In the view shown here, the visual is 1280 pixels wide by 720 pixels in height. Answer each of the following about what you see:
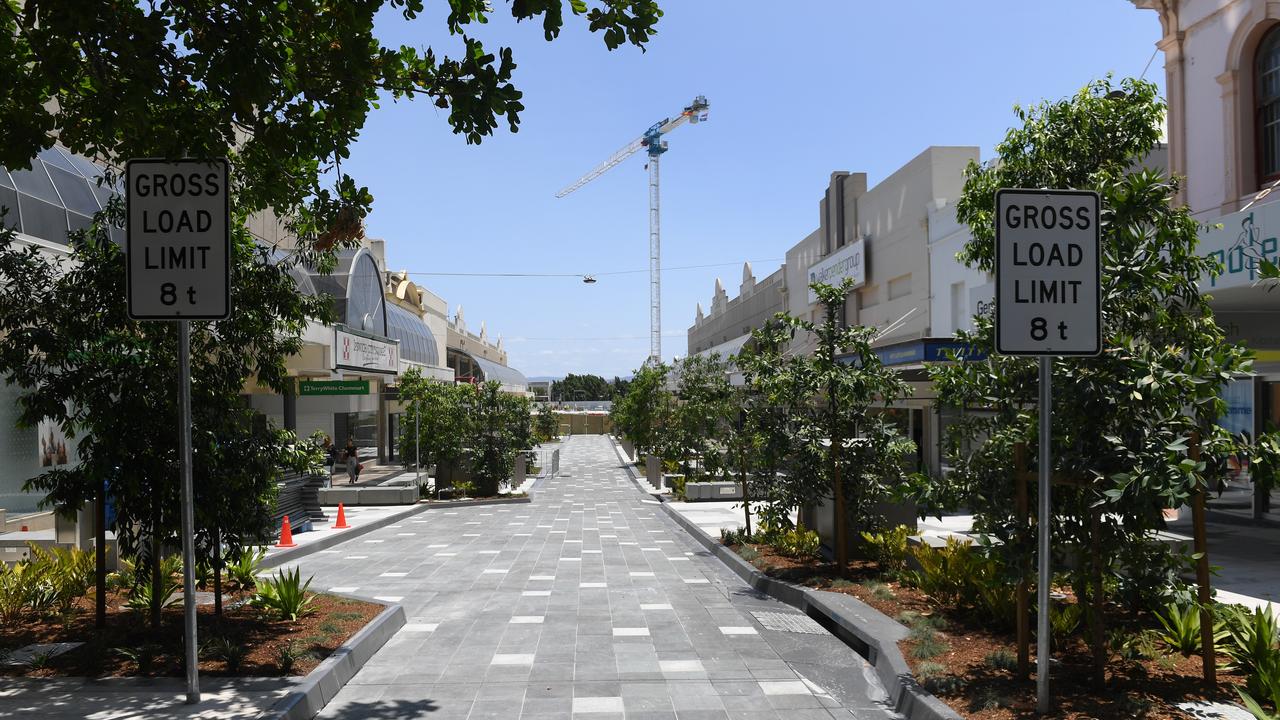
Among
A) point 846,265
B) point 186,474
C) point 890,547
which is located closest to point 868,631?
point 890,547

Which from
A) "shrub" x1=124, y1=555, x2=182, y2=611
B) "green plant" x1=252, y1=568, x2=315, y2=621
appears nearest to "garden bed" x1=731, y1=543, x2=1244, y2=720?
"green plant" x1=252, y1=568, x2=315, y2=621

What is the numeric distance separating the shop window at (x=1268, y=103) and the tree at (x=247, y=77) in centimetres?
1263

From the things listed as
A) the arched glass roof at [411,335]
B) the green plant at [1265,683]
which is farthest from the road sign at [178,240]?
the arched glass roof at [411,335]

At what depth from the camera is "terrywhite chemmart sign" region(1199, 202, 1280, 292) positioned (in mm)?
11148

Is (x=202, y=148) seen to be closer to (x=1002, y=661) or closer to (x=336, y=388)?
(x=1002, y=661)

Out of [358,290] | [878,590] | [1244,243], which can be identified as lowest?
[878,590]

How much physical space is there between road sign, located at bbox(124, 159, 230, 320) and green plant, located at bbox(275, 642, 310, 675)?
293 centimetres

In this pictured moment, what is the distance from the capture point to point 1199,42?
16.0 metres

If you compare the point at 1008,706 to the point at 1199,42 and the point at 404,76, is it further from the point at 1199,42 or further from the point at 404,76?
the point at 1199,42

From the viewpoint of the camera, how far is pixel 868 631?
28.3 ft

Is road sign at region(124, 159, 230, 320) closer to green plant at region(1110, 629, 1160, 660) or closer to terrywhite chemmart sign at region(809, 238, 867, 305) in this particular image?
green plant at region(1110, 629, 1160, 660)

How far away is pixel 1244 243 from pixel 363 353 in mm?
26132

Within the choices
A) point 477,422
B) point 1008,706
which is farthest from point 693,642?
point 477,422

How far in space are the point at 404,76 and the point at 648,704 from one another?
548 centimetres
